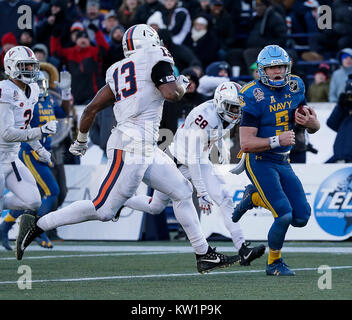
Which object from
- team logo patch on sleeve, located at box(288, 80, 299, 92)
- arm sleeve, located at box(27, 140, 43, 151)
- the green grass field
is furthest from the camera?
arm sleeve, located at box(27, 140, 43, 151)

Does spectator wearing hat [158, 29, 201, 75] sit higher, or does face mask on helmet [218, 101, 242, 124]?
spectator wearing hat [158, 29, 201, 75]

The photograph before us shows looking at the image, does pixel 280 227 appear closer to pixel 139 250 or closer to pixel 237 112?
pixel 237 112

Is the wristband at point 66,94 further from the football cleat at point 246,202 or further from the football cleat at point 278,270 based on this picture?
the football cleat at point 278,270

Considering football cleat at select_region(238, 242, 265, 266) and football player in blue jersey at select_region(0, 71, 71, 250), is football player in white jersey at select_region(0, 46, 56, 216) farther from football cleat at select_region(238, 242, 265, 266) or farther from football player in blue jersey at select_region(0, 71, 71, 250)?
football cleat at select_region(238, 242, 265, 266)

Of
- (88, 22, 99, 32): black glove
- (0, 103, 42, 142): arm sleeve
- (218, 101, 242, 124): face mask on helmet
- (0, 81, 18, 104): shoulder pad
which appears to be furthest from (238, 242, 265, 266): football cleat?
(88, 22, 99, 32): black glove

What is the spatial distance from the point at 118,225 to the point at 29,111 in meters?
3.12

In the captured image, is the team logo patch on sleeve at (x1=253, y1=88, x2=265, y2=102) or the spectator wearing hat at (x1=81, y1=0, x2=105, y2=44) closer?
the team logo patch on sleeve at (x1=253, y1=88, x2=265, y2=102)

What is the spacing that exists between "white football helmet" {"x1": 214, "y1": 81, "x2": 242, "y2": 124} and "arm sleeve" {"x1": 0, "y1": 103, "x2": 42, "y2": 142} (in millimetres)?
1820

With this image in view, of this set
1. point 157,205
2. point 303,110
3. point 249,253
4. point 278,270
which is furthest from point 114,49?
point 278,270

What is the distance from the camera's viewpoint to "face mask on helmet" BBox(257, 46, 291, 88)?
7.84 meters

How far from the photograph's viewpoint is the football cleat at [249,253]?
8.80 m

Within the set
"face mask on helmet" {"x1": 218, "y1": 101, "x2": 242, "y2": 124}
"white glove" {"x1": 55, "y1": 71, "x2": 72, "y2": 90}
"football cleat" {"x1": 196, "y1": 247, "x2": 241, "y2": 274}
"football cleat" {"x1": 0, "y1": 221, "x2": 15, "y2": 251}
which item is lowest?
"football cleat" {"x1": 0, "y1": 221, "x2": 15, "y2": 251}

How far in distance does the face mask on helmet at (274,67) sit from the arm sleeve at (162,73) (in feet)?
2.98
